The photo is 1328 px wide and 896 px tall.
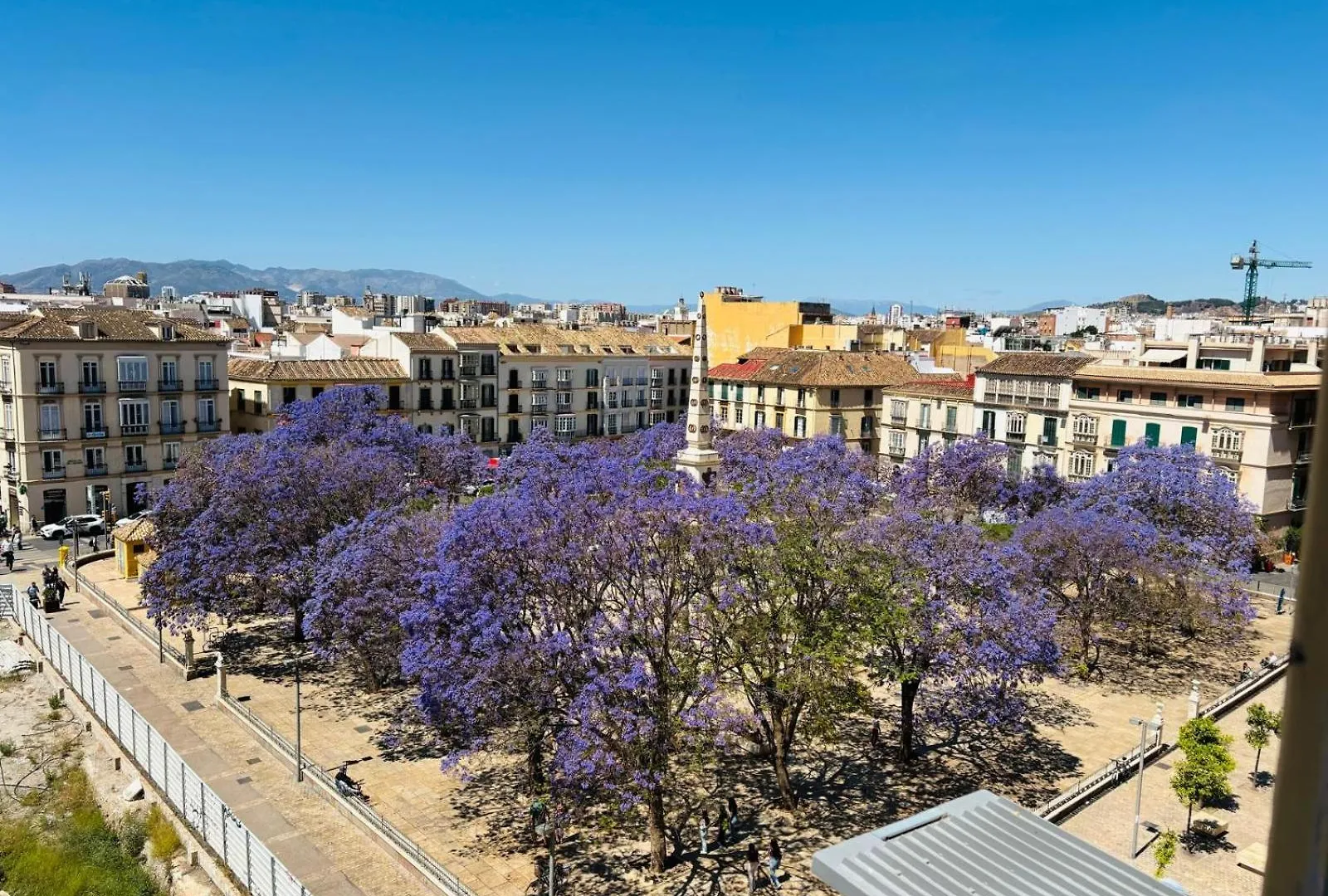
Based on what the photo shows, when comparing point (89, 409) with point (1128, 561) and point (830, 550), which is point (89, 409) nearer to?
point (830, 550)

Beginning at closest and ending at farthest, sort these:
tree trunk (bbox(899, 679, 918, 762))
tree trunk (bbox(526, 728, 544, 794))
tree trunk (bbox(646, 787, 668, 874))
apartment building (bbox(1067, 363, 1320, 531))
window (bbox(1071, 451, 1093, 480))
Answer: tree trunk (bbox(646, 787, 668, 874))
tree trunk (bbox(526, 728, 544, 794))
tree trunk (bbox(899, 679, 918, 762))
apartment building (bbox(1067, 363, 1320, 531))
window (bbox(1071, 451, 1093, 480))

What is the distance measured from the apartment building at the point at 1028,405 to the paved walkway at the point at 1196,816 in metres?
31.1

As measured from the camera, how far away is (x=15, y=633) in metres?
38.4

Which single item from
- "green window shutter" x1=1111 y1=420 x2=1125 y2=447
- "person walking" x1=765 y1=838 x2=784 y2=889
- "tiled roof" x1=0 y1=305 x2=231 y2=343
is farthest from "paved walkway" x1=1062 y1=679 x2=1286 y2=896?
"tiled roof" x1=0 y1=305 x2=231 y2=343

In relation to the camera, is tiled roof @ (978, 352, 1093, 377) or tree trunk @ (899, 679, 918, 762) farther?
tiled roof @ (978, 352, 1093, 377)

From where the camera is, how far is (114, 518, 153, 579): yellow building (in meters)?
44.1

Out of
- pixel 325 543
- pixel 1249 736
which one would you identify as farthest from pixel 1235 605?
pixel 325 543

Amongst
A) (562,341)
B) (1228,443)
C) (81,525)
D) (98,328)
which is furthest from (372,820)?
(562,341)

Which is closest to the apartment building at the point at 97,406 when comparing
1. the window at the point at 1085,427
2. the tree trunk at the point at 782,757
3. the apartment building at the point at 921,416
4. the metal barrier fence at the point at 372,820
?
the metal barrier fence at the point at 372,820

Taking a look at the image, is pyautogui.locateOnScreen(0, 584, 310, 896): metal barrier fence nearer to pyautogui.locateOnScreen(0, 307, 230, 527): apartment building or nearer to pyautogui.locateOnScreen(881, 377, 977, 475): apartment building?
pyautogui.locateOnScreen(0, 307, 230, 527): apartment building

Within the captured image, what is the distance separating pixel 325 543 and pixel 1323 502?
29893mm

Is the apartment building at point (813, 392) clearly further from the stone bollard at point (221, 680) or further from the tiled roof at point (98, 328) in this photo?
the stone bollard at point (221, 680)

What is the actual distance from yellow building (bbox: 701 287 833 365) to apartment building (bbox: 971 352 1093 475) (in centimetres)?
2840

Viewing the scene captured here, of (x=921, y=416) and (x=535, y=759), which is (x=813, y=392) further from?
(x=535, y=759)
